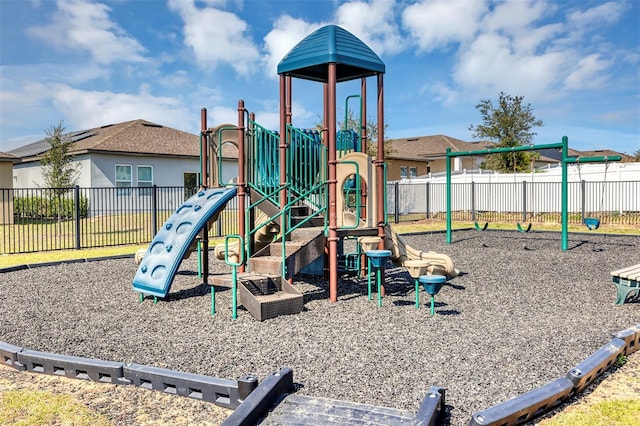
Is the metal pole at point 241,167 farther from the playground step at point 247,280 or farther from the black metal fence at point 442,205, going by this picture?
the black metal fence at point 442,205

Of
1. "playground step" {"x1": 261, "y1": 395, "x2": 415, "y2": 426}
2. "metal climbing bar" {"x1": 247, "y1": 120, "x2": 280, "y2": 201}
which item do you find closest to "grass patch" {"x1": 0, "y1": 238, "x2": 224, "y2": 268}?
"metal climbing bar" {"x1": 247, "y1": 120, "x2": 280, "y2": 201}

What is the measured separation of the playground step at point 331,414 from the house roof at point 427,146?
134ft

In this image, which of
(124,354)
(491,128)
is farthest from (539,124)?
(124,354)

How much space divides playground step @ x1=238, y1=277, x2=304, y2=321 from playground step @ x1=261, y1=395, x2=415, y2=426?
268 cm

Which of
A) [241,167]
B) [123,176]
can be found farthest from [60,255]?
[123,176]


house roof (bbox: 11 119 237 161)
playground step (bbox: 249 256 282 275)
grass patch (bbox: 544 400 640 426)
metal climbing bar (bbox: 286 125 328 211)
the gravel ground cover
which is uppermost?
house roof (bbox: 11 119 237 161)

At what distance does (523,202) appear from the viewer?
953 inches

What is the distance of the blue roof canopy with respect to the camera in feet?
24.4

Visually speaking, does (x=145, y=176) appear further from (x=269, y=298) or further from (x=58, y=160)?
(x=269, y=298)

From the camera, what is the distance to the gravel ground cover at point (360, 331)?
→ 14.2 ft

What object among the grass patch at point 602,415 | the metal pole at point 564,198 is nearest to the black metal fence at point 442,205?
the metal pole at point 564,198

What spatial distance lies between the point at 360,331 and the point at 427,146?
44.1 meters

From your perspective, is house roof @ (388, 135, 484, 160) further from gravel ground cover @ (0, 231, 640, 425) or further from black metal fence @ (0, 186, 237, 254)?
gravel ground cover @ (0, 231, 640, 425)

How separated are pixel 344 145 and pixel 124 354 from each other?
5.22 m
